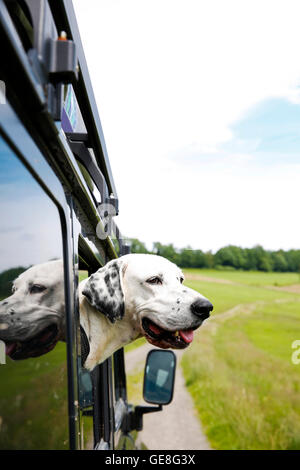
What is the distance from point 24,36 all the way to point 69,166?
1.26ft

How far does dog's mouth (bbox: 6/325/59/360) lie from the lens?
858 mm

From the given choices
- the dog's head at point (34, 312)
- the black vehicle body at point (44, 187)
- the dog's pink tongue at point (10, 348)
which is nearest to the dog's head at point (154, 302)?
the black vehicle body at point (44, 187)

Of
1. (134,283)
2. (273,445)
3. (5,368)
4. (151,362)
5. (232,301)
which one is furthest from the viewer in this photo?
(232,301)

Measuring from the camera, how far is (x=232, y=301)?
5091cm

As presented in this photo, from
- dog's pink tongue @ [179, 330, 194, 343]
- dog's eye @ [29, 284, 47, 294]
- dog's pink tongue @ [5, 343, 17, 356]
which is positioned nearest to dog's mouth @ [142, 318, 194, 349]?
dog's pink tongue @ [179, 330, 194, 343]

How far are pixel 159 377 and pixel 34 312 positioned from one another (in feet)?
9.12

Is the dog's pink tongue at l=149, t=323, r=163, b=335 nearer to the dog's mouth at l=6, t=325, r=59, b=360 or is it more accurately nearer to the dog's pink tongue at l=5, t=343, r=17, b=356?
the dog's mouth at l=6, t=325, r=59, b=360

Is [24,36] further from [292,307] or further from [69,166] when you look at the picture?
[292,307]

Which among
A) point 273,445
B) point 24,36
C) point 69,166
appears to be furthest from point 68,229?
point 273,445

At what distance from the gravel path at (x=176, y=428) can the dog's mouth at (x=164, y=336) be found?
9.74 m

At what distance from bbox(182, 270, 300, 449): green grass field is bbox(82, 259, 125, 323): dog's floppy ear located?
12601 millimetres

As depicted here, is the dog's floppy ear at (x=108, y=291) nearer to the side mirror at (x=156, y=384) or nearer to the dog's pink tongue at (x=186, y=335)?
the dog's pink tongue at (x=186, y=335)

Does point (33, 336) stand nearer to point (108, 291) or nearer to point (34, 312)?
point (34, 312)

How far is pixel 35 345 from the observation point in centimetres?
98
